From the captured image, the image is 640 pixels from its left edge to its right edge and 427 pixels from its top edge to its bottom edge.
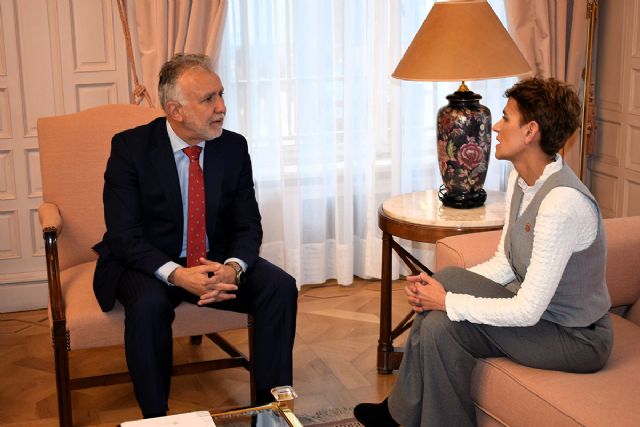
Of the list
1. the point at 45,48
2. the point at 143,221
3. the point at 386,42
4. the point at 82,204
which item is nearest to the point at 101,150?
the point at 82,204

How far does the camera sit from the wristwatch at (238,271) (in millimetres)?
2949

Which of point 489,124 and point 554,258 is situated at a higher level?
point 489,124

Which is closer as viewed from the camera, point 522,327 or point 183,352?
point 522,327

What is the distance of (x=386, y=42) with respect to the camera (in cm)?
436

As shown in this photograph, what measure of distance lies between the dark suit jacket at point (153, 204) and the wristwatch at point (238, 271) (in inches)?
2.0

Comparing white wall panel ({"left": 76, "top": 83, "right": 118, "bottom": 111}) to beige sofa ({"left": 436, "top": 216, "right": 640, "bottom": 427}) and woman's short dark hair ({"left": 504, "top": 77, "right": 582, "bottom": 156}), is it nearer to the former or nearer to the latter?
beige sofa ({"left": 436, "top": 216, "right": 640, "bottom": 427})

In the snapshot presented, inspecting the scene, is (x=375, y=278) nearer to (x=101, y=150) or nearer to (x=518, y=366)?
(x=101, y=150)

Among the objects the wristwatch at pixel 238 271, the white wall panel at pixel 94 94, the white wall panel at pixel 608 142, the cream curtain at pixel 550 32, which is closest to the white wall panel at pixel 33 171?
the white wall panel at pixel 94 94

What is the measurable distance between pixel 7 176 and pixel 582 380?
2.79 m

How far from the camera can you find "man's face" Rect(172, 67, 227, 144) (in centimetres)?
296

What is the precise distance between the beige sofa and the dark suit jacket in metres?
0.78

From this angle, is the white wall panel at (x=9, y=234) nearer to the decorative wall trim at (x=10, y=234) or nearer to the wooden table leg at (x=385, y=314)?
the decorative wall trim at (x=10, y=234)

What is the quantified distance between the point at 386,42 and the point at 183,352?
1782 millimetres

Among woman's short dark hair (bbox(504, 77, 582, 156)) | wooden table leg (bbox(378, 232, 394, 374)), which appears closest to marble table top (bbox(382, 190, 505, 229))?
wooden table leg (bbox(378, 232, 394, 374))
